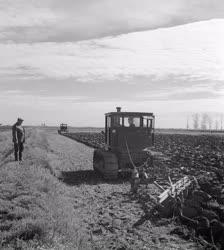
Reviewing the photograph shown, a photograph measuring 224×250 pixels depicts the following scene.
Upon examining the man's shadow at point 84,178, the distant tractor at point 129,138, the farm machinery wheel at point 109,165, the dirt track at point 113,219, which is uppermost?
the distant tractor at point 129,138

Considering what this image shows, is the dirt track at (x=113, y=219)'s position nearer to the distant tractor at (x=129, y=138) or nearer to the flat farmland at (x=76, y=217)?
the flat farmland at (x=76, y=217)

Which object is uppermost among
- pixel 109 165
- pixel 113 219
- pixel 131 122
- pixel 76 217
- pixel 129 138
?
pixel 131 122

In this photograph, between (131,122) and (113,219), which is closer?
(113,219)

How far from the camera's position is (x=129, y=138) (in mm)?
15430

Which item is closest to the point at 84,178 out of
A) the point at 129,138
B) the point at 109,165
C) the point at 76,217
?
the point at 109,165

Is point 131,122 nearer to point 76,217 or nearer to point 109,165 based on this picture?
point 109,165

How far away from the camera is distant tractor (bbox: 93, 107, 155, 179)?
50.4ft

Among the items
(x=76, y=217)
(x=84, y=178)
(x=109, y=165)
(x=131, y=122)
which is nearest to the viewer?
(x=76, y=217)

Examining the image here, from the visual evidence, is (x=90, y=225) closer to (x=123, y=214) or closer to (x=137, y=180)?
(x=123, y=214)

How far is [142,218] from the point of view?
31.0ft

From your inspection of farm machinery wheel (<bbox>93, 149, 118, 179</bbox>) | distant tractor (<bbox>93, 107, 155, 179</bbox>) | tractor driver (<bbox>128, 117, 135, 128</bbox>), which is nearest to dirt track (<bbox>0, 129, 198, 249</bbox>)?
farm machinery wheel (<bbox>93, 149, 118, 179</bbox>)

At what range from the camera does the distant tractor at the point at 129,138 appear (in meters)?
15.4

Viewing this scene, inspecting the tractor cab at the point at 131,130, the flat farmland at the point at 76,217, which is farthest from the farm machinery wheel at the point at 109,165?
the flat farmland at the point at 76,217

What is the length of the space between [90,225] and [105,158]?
20.4 ft
